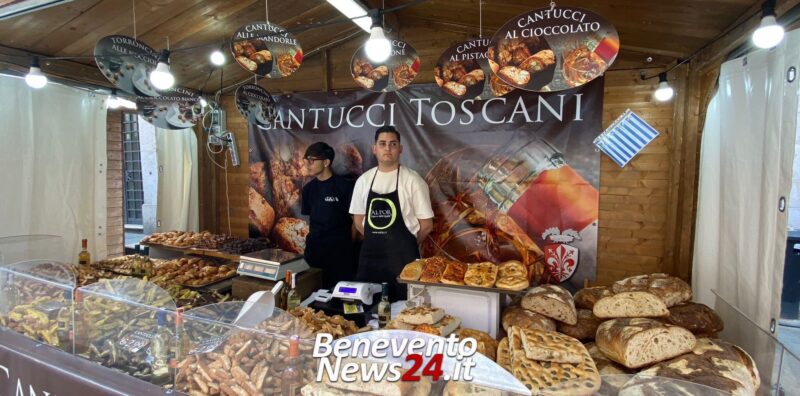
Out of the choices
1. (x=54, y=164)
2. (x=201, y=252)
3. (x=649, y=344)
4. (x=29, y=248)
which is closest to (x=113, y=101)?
(x=54, y=164)

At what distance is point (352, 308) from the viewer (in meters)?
3.11

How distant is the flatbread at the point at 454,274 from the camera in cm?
258

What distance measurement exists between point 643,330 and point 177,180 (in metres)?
6.11

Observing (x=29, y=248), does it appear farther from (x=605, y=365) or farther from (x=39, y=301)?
(x=605, y=365)

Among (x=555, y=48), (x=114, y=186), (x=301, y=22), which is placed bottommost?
(x=114, y=186)

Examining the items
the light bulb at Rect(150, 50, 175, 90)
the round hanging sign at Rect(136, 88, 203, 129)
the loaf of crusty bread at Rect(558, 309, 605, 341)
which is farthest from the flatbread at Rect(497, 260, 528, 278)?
the round hanging sign at Rect(136, 88, 203, 129)

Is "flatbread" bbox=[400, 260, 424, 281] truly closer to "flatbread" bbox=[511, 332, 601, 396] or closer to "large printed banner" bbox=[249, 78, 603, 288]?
"flatbread" bbox=[511, 332, 601, 396]

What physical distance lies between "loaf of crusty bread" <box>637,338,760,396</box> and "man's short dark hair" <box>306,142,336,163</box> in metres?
4.32

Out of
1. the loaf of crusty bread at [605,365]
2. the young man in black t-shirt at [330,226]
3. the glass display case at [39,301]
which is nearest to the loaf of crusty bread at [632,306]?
the loaf of crusty bread at [605,365]

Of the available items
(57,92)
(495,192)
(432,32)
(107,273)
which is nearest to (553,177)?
(495,192)

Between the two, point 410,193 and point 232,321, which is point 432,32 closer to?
point 410,193

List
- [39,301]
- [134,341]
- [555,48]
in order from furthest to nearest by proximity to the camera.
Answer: [39,301] → [555,48] → [134,341]

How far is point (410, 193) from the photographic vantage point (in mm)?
4520

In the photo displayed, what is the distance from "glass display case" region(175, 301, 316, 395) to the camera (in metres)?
1.65
